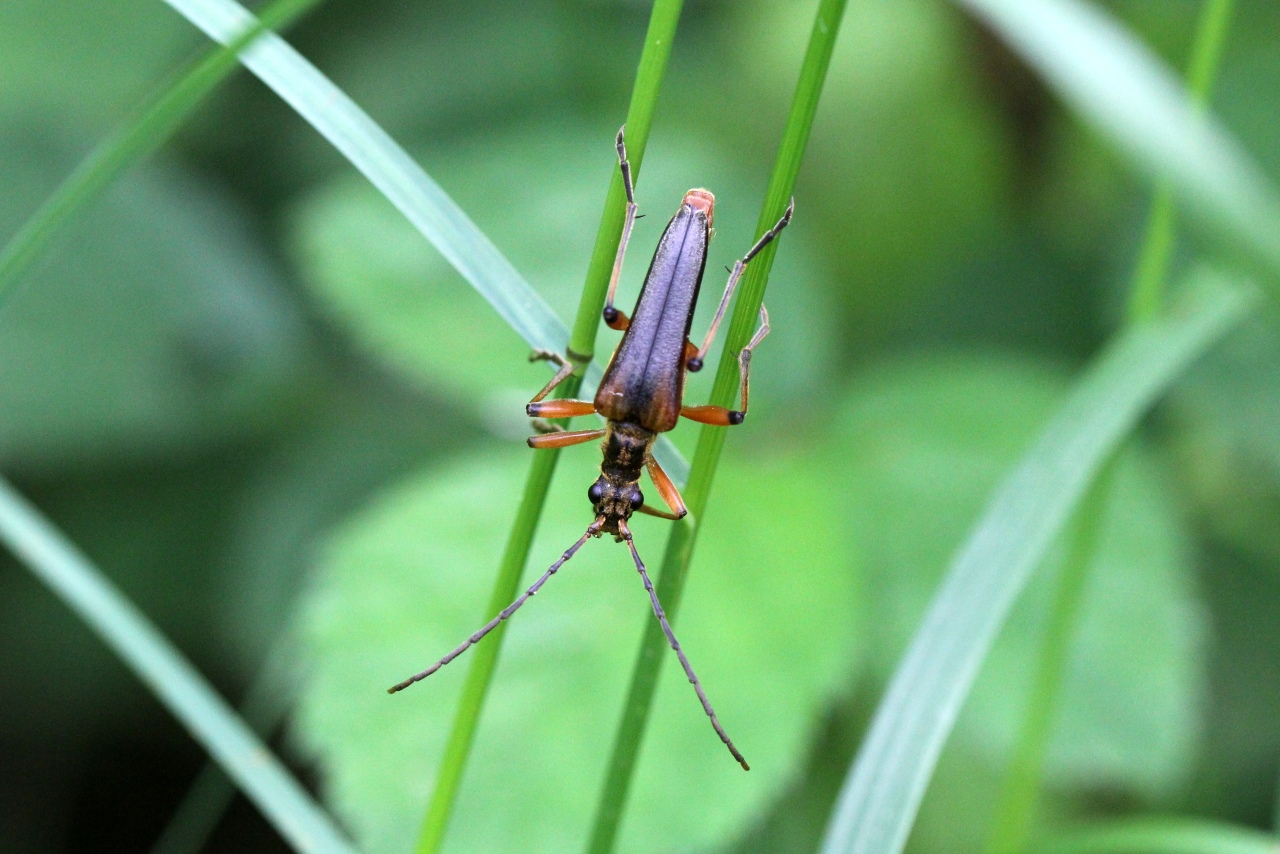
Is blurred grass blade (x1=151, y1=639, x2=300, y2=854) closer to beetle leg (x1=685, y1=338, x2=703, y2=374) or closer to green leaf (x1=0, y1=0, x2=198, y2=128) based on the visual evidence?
beetle leg (x1=685, y1=338, x2=703, y2=374)

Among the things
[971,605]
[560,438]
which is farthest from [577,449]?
[971,605]

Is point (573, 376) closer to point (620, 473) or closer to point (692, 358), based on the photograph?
point (692, 358)

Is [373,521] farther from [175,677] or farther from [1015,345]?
[1015,345]

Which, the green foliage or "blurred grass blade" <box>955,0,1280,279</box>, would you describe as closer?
"blurred grass blade" <box>955,0,1280,279</box>

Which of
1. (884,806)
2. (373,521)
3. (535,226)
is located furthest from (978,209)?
(884,806)

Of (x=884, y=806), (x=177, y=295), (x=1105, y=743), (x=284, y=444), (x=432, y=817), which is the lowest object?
(x=432, y=817)

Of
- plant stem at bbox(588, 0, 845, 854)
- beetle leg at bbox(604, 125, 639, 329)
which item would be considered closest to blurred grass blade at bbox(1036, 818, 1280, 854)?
plant stem at bbox(588, 0, 845, 854)
